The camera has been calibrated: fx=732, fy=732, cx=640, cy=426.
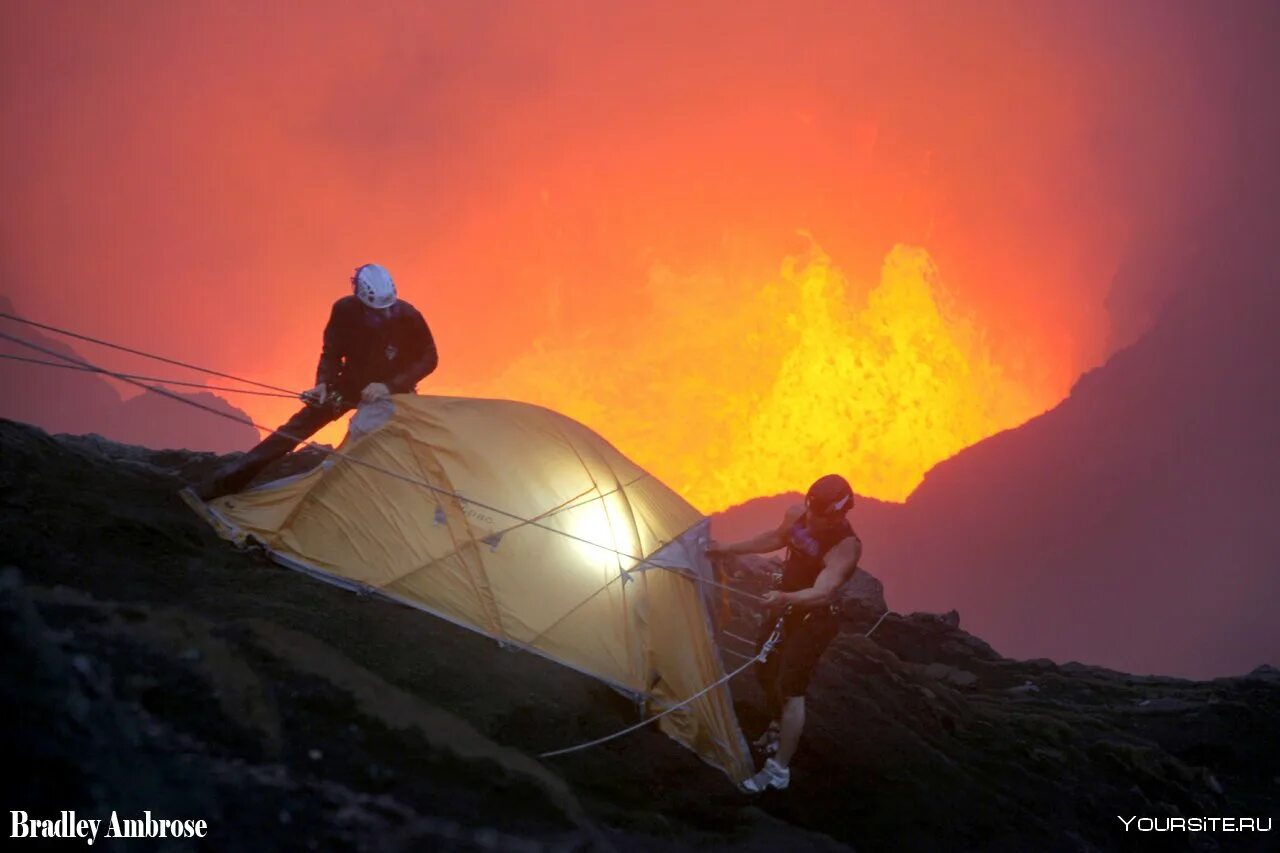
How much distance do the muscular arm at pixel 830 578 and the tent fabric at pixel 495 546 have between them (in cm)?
112

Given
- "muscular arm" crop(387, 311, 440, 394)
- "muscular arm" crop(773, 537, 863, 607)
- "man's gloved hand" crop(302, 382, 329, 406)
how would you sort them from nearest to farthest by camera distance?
"muscular arm" crop(773, 537, 863, 607), "man's gloved hand" crop(302, 382, 329, 406), "muscular arm" crop(387, 311, 440, 394)

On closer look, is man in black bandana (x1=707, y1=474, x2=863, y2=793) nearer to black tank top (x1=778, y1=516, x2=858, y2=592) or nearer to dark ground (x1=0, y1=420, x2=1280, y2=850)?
black tank top (x1=778, y1=516, x2=858, y2=592)

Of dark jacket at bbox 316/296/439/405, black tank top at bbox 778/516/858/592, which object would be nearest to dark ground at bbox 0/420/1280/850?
black tank top at bbox 778/516/858/592

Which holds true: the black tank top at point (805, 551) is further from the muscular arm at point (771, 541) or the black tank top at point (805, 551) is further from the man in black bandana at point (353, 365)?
the man in black bandana at point (353, 365)

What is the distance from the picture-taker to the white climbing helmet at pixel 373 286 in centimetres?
832

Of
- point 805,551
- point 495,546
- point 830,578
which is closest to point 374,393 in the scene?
point 495,546

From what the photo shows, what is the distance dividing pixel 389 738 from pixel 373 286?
16.9ft

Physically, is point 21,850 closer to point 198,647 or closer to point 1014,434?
point 198,647

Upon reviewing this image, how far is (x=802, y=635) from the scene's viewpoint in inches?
267

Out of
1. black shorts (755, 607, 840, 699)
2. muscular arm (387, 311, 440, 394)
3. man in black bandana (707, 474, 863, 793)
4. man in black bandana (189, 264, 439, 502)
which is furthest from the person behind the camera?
muscular arm (387, 311, 440, 394)

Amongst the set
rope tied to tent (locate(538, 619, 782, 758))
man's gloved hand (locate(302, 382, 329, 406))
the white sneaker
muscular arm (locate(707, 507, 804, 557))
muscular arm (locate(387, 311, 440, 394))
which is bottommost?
the white sneaker

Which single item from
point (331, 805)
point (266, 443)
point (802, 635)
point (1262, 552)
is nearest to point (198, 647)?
point (331, 805)

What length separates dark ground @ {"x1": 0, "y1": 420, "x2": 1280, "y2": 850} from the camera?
3990 millimetres

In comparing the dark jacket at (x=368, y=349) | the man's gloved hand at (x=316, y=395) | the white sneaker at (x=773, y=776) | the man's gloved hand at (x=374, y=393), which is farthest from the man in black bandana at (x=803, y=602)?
the man's gloved hand at (x=316, y=395)
